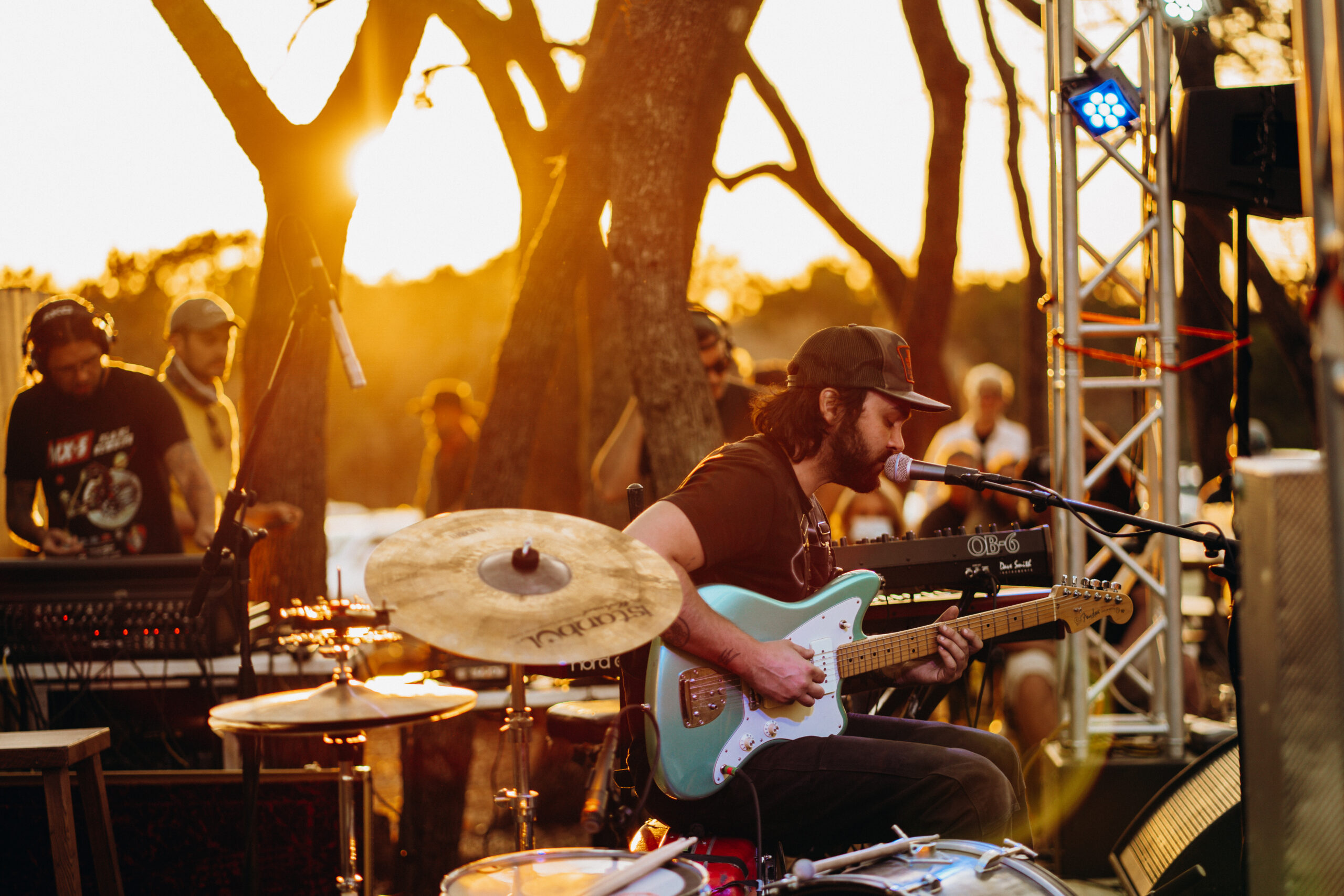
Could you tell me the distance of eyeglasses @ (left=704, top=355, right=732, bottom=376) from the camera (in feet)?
16.9

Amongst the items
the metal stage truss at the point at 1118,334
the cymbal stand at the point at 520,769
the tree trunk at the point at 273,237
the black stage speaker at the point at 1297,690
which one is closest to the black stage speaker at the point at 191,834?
the cymbal stand at the point at 520,769

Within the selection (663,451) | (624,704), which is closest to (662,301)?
(663,451)

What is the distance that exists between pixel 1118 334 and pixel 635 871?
354 cm

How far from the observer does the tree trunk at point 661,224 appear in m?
4.49

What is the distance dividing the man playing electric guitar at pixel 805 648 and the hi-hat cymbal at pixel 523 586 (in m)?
0.31

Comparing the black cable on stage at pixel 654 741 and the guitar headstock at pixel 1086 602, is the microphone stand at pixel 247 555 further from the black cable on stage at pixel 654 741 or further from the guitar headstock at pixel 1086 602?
the guitar headstock at pixel 1086 602

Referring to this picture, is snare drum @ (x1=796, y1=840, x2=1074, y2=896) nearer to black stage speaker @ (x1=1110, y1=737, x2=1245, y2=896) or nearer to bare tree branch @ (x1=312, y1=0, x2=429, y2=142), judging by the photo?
black stage speaker @ (x1=1110, y1=737, x2=1245, y2=896)

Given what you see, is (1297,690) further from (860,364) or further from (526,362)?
(526,362)

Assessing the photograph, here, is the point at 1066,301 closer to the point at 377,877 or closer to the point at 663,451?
the point at 663,451

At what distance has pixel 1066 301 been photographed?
14.8 ft

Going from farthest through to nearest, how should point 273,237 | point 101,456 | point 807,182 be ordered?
point 807,182
point 273,237
point 101,456

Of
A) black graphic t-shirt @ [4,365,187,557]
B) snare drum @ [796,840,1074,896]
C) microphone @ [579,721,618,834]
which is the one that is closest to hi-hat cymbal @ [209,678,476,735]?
microphone @ [579,721,618,834]

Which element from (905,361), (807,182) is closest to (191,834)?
(905,361)

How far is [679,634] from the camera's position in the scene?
2.71 metres
